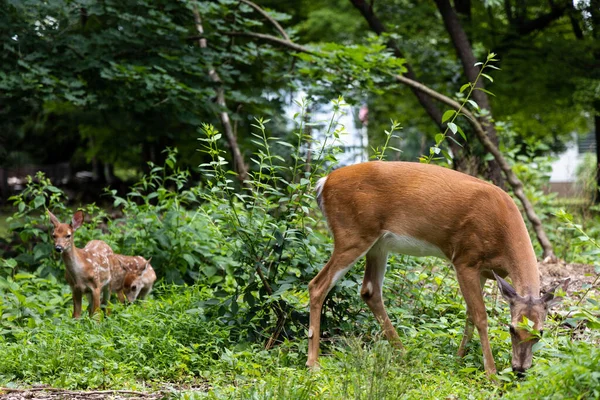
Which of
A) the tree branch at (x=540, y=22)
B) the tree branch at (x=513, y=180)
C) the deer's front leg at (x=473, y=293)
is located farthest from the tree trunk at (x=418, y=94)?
the deer's front leg at (x=473, y=293)

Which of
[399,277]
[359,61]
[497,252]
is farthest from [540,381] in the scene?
[359,61]

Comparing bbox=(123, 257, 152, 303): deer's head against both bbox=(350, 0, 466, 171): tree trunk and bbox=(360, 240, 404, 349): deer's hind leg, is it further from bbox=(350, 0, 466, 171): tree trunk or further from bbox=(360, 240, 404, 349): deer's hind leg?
bbox=(350, 0, 466, 171): tree trunk

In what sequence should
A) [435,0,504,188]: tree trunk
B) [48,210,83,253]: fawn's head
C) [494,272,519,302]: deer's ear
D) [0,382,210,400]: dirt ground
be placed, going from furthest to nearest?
[435,0,504,188]: tree trunk
[48,210,83,253]: fawn's head
[494,272,519,302]: deer's ear
[0,382,210,400]: dirt ground

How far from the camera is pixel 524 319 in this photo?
17.1 feet

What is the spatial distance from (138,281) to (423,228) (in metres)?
3.24

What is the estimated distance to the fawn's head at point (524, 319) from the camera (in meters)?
5.31

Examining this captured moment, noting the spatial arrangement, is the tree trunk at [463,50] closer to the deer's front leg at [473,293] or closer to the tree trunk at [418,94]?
the tree trunk at [418,94]

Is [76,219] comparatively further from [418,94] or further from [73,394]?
[418,94]

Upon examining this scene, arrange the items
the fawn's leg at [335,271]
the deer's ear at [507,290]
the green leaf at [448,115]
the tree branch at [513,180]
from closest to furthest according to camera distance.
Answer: the deer's ear at [507,290] < the fawn's leg at [335,271] < the green leaf at [448,115] < the tree branch at [513,180]

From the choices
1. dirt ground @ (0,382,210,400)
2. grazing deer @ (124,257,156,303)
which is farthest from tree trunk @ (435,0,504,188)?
dirt ground @ (0,382,210,400)

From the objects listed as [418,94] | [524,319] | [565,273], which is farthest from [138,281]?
[418,94]

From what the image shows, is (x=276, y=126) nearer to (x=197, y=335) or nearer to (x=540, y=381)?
(x=197, y=335)

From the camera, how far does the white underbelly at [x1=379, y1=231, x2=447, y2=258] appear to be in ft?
20.0

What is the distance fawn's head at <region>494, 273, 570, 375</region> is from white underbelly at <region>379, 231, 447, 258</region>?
76 cm
